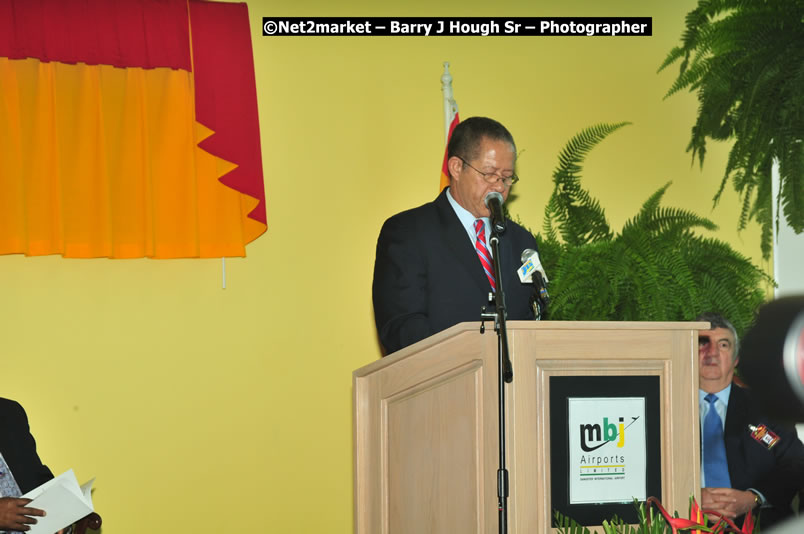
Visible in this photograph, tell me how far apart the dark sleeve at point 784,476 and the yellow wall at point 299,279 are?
204cm

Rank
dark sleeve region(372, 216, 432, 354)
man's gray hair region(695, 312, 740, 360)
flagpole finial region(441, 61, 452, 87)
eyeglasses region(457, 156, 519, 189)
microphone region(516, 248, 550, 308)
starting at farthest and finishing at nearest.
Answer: flagpole finial region(441, 61, 452, 87), man's gray hair region(695, 312, 740, 360), eyeglasses region(457, 156, 519, 189), dark sleeve region(372, 216, 432, 354), microphone region(516, 248, 550, 308)

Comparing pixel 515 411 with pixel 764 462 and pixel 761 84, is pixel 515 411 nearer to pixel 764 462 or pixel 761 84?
pixel 764 462

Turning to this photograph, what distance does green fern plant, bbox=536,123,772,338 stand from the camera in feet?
11.9

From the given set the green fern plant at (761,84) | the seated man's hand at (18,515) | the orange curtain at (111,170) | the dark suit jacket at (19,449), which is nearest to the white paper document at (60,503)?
the seated man's hand at (18,515)

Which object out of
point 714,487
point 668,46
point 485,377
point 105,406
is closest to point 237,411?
point 105,406

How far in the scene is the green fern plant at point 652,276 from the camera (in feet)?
11.9

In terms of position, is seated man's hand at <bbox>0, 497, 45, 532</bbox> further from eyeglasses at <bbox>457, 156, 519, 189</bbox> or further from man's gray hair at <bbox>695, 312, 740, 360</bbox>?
man's gray hair at <bbox>695, 312, 740, 360</bbox>

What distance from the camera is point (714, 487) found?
3.13m

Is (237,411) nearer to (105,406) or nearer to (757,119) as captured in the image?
(105,406)

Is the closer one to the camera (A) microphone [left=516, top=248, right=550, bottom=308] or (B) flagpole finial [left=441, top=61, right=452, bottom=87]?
(A) microphone [left=516, top=248, right=550, bottom=308]

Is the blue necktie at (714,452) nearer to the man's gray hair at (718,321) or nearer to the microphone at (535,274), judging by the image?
the man's gray hair at (718,321)

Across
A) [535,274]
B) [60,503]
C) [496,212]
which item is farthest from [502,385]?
[60,503]

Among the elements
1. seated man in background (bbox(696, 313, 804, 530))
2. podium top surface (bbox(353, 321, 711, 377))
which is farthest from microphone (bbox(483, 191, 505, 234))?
seated man in background (bbox(696, 313, 804, 530))

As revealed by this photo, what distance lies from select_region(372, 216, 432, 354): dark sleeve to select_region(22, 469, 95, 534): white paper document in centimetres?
116
